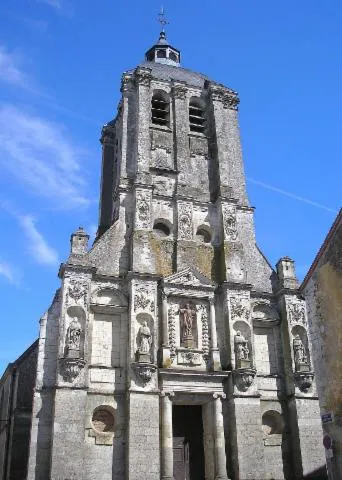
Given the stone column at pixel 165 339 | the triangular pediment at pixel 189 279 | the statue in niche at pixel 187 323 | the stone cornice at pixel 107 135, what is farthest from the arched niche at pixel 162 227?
the stone cornice at pixel 107 135

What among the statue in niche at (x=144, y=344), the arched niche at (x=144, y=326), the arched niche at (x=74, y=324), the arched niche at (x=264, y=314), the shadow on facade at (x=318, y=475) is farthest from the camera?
the arched niche at (x=264, y=314)

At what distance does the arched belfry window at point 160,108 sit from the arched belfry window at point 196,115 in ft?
3.57

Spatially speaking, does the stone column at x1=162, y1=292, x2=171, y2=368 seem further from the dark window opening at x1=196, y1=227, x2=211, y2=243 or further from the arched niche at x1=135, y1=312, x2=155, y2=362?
the dark window opening at x1=196, y1=227, x2=211, y2=243

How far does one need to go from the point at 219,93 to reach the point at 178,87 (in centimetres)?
190

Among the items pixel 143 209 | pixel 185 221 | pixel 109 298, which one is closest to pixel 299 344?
pixel 185 221

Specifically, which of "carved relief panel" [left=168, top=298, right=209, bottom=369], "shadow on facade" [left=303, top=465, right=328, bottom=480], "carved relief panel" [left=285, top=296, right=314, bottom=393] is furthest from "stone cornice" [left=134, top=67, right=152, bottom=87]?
"shadow on facade" [left=303, top=465, right=328, bottom=480]

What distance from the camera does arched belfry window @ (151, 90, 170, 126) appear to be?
2305cm

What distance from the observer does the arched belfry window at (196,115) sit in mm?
23391

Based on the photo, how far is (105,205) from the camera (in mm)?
24500

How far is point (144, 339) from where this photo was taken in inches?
660

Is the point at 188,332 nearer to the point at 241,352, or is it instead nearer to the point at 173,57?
the point at 241,352

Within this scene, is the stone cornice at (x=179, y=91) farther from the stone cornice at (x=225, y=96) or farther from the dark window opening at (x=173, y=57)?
the dark window opening at (x=173, y=57)

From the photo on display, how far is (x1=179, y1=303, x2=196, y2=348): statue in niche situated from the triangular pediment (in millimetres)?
785

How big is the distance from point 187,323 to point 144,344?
1935mm
